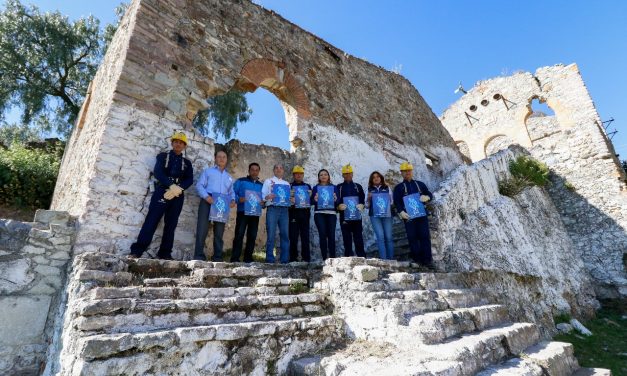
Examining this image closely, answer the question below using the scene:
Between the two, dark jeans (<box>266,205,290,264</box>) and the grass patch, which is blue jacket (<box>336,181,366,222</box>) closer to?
dark jeans (<box>266,205,290,264</box>)

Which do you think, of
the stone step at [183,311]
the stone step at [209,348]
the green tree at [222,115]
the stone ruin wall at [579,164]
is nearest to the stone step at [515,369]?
the stone step at [209,348]

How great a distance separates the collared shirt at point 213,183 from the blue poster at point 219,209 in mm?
98

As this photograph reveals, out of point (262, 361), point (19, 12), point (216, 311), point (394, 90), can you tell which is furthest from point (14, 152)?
point (394, 90)

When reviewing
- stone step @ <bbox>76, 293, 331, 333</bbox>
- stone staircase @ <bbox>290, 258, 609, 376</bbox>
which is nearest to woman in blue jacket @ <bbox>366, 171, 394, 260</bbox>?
stone staircase @ <bbox>290, 258, 609, 376</bbox>

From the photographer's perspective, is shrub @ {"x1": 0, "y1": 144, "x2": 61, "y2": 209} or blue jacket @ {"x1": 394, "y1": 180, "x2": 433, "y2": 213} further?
shrub @ {"x1": 0, "y1": 144, "x2": 61, "y2": 209}

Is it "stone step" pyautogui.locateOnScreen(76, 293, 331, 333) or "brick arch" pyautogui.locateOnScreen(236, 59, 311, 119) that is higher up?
"brick arch" pyautogui.locateOnScreen(236, 59, 311, 119)

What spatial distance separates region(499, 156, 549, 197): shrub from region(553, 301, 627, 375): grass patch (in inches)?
139

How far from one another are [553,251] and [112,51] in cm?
1157

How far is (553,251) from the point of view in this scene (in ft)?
29.8

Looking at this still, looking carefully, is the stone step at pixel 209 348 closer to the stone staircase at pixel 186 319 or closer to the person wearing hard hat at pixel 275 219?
the stone staircase at pixel 186 319

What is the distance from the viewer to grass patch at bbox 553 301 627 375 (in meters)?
5.09

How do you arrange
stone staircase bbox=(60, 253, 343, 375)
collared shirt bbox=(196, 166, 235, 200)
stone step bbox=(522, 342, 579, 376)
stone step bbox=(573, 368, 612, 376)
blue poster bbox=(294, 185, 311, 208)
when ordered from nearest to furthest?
stone staircase bbox=(60, 253, 343, 375) < stone step bbox=(522, 342, 579, 376) < stone step bbox=(573, 368, 612, 376) < collared shirt bbox=(196, 166, 235, 200) < blue poster bbox=(294, 185, 311, 208)

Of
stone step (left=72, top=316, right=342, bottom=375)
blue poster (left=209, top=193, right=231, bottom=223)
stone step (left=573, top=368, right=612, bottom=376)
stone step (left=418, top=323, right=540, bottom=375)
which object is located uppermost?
blue poster (left=209, top=193, right=231, bottom=223)

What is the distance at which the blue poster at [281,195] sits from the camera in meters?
5.24
